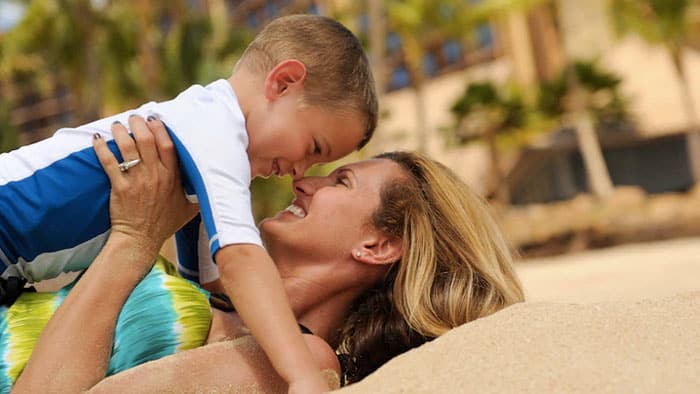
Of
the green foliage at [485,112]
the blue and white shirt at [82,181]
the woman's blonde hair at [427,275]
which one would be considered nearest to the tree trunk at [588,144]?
the green foliage at [485,112]

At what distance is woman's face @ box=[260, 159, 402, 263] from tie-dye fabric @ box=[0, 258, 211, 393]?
319mm

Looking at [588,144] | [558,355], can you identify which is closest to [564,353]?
[558,355]

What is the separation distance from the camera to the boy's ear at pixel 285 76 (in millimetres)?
2635

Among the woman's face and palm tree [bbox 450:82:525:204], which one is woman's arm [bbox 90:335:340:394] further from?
palm tree [bbox 450:82:525:204]

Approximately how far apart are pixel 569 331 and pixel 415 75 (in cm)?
2800

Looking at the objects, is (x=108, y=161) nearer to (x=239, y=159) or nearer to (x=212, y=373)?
Answer: (x=239, y=159)

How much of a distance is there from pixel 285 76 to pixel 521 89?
2764 centimetres

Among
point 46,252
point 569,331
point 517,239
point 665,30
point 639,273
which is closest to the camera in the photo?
point 569,331

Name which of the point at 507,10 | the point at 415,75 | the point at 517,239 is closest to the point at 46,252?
the point at 517,239

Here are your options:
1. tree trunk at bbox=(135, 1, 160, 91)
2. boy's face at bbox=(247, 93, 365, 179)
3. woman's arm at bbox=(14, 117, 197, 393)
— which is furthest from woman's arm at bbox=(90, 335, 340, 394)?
tree trunk at bbox=(135, 1, 160, 91)

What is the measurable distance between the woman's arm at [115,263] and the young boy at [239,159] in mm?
41

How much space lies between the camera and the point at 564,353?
208 centimetres

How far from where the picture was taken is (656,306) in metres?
2.53

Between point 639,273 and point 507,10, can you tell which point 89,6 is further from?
point 639,273
